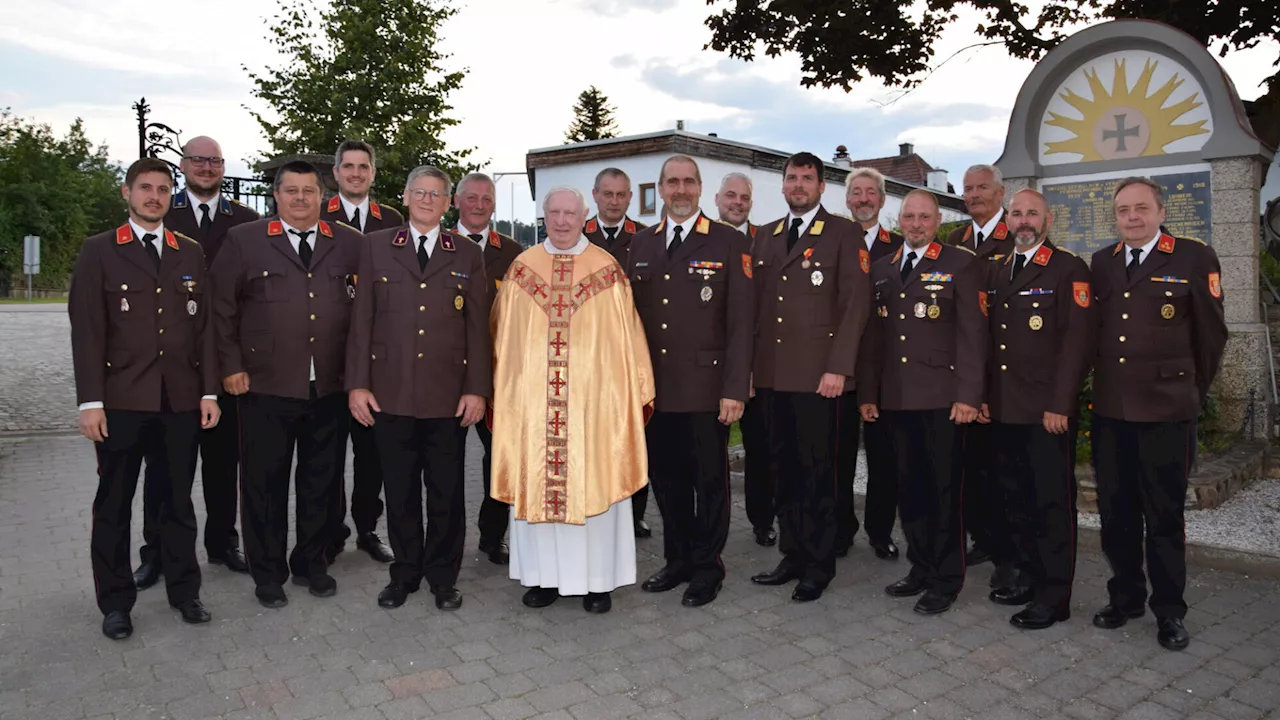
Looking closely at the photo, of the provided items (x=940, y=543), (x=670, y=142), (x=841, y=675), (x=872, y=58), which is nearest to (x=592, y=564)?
(x=841, y=675)

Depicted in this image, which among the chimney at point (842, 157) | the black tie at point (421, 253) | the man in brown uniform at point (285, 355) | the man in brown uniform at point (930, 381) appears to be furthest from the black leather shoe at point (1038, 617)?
the chimney at point (842, 157)

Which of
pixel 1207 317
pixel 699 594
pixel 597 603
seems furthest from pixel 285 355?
pixel 1207 317

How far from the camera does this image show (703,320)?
16.4ft

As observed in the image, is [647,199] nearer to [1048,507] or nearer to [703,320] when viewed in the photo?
[703,320]

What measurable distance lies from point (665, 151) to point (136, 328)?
24.8m

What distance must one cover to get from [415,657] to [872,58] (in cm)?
1043

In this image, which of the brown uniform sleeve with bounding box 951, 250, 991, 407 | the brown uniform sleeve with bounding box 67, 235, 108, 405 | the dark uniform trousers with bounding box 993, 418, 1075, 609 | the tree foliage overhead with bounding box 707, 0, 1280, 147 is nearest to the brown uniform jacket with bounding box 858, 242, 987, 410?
the brown uniform sleeve with bounding box 951, 250, 991, 407

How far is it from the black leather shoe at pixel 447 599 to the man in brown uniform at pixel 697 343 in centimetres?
100

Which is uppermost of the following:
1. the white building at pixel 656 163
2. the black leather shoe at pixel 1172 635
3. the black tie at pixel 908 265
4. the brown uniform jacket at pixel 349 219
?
the white building at pixel 656 163

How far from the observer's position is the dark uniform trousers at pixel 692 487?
5.07 metres

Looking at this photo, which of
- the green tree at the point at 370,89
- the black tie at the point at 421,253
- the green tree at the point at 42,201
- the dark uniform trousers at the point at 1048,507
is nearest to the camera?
the dark uniform trousers at the point at 1048,507

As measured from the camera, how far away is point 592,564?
15.9ft

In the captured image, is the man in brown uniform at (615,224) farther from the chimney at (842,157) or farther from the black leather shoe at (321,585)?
the chimney at (842,157)

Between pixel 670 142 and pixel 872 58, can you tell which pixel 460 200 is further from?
pixel 670 142
